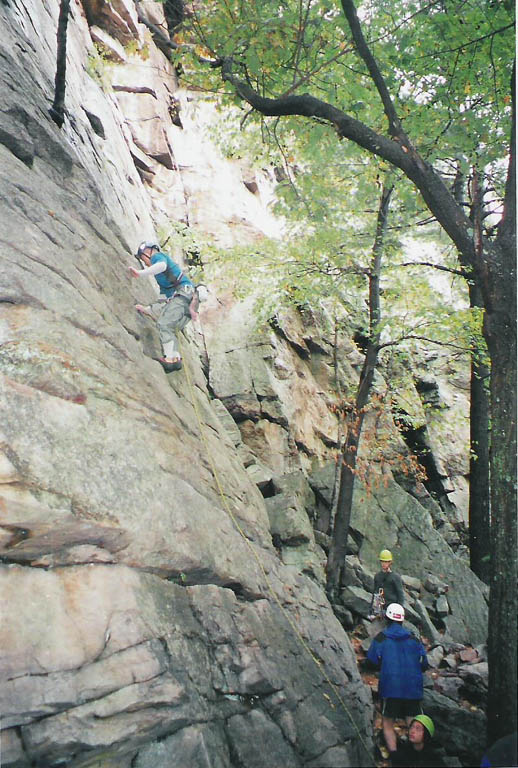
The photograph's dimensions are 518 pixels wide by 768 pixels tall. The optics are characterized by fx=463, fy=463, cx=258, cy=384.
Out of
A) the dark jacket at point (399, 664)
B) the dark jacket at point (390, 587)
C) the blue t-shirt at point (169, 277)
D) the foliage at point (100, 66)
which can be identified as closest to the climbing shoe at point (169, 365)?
the blue t-shirt at point (169, 277)

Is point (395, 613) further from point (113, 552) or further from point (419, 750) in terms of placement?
point (113, 552)

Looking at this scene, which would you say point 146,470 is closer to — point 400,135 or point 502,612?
point 502,612

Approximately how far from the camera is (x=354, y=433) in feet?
30.9

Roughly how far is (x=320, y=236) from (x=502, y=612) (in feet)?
25.4

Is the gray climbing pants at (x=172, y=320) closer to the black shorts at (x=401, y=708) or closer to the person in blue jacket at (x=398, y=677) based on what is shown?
the person in blue jacket at (x=398, y=677)

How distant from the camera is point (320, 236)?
392 inches

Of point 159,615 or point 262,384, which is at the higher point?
point 262,384

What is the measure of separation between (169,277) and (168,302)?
1.45ft

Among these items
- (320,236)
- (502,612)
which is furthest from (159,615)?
(320,236)

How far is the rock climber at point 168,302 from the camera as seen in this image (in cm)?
630

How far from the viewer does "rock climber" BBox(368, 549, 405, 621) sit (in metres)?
7.20

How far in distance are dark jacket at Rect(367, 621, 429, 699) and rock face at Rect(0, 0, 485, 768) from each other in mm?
536

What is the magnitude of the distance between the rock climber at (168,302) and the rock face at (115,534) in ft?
0.63

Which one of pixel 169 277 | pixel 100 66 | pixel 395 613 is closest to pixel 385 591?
pixel 395 613
